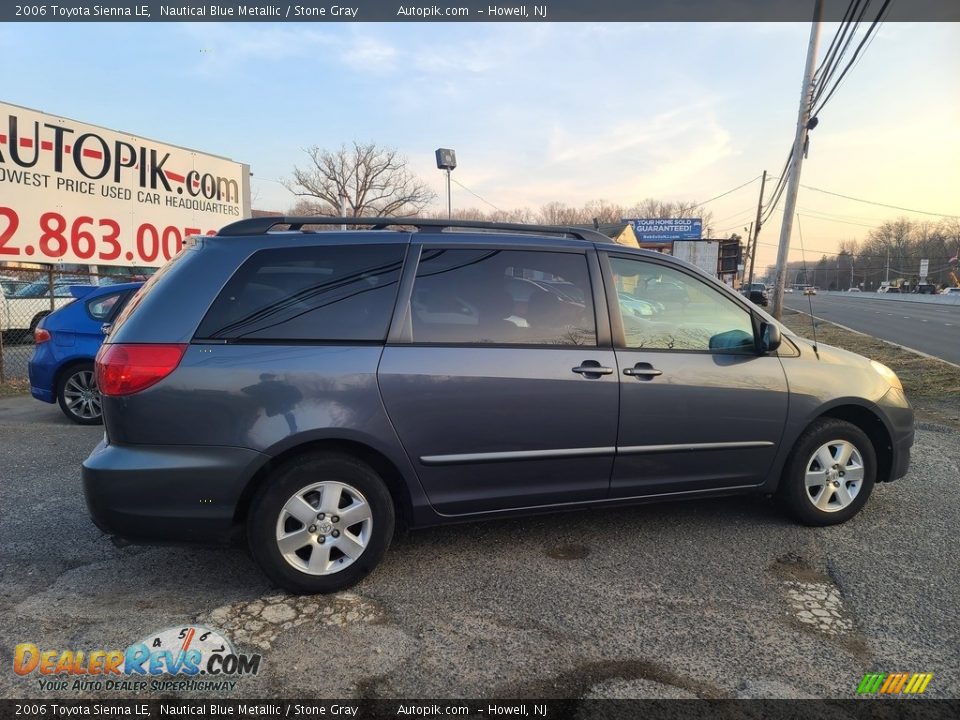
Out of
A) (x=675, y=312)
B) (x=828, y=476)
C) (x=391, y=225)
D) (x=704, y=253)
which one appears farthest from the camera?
(x=704, y=253)

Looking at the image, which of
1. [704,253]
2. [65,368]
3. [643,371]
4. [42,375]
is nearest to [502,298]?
[643,371]

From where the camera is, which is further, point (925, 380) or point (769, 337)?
point (925, 380)

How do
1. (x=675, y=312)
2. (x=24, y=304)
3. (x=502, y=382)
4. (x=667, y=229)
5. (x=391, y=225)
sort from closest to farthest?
(x=502, y=382)
(x=391, y=225)
(x=675, y=312)
(x=24, y=304)
(x=667, y=229)

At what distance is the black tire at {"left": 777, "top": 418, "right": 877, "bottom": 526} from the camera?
3.77 metres

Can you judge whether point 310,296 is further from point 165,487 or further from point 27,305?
point 27,305

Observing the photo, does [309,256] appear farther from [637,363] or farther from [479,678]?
[479,678]

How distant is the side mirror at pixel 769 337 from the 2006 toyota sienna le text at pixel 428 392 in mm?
12

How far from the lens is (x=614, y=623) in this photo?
275 cm

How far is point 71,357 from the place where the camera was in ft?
21.2

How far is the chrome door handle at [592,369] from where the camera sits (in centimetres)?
325

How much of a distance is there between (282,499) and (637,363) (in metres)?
2.00

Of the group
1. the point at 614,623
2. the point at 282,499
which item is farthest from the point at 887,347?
the point at 282,499

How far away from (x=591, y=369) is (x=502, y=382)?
0.52 m

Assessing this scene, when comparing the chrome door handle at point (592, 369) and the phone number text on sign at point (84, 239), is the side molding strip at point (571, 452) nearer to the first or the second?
the chrome door handle at point (592, 369)
